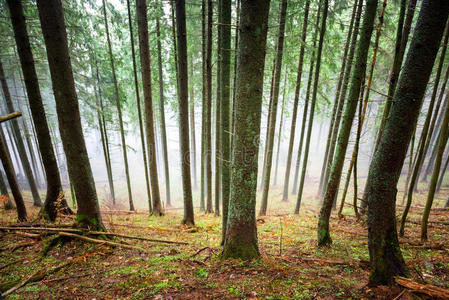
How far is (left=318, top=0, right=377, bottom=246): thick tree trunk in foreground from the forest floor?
2.62 ft

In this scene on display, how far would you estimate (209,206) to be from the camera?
37.0ft

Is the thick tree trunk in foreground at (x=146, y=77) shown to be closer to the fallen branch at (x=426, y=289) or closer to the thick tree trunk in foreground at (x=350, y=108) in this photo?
the thick tree trunk in foreground at (x=350, y=108)

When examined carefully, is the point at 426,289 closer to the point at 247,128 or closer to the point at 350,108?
the point at 247,128

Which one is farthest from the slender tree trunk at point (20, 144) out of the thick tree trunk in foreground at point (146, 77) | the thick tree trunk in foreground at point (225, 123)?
the thick tree trunk in foreground at point (225, 123)

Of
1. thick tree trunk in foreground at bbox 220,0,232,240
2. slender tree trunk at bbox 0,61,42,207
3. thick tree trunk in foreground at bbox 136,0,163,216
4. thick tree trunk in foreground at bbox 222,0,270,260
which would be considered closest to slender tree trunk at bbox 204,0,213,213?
thick tree trunk in foreground at bbox 220,0,232,240

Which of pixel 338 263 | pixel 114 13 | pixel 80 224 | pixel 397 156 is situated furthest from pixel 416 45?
pixel 114 13

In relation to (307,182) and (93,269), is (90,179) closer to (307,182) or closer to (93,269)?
(93,269)

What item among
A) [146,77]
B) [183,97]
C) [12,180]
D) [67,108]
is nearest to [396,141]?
[183,97]

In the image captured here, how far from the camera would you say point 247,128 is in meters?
3.76

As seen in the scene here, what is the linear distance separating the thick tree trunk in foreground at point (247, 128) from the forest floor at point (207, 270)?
0.47 m

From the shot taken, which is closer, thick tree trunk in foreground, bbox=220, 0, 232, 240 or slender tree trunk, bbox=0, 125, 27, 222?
thick tree trunk in foreground, bbox=220, 0, 232, 240

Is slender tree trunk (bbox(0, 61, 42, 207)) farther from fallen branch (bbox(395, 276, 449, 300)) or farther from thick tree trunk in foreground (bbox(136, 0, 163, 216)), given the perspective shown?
fallen branch (bbox(395, 276, 449, 300))

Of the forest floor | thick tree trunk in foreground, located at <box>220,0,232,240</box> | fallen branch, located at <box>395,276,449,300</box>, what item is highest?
thick tree trunk in foreground, located at <box>220,0,232,240</box>

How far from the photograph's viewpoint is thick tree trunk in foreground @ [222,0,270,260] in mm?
3344
